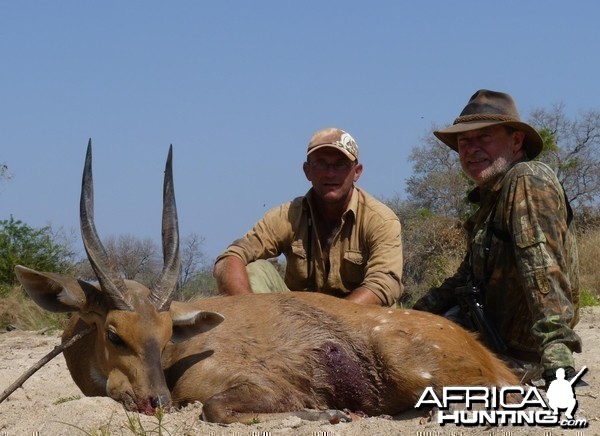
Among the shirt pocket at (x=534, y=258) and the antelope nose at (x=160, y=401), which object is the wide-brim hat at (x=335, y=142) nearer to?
the shirt pocket at (x=534, y=258)

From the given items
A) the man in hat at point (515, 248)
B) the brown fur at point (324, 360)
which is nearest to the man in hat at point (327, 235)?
the man in hat at point (515, 248)

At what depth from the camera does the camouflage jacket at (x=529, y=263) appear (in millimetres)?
5438

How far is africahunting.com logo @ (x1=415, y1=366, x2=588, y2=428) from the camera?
15.5ft

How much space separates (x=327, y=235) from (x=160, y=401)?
10.1 ft

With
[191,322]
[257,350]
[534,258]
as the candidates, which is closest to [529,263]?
[534,258]

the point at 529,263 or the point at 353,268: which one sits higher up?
the point at 529,263

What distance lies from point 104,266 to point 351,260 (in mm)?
2671

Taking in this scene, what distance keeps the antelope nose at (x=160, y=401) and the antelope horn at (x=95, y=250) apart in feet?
1.99

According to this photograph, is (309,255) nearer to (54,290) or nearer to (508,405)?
(54,290)

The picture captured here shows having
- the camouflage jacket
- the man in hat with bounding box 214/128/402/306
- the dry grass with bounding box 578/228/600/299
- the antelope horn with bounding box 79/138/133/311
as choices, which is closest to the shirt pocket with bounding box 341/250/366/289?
the man in hat with bounding box 214/128/402/306

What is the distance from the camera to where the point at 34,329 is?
39.9 ft

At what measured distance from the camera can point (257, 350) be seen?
5.62m

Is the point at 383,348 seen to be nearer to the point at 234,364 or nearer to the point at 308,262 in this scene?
the point at 234,364

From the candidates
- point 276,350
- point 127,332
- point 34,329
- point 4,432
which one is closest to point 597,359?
point 276,350
